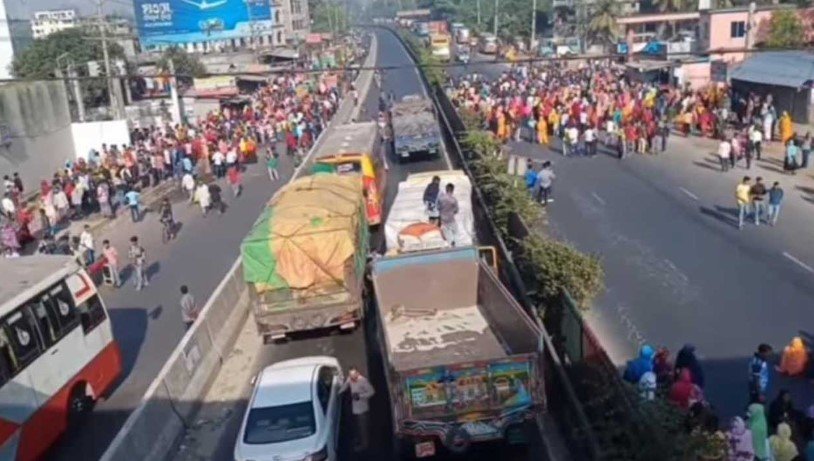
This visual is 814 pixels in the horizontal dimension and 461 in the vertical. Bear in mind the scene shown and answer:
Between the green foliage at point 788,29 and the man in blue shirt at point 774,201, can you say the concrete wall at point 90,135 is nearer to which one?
the man in blue shirt at point 774,201

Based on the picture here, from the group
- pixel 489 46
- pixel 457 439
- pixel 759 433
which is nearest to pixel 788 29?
pixel 759 433

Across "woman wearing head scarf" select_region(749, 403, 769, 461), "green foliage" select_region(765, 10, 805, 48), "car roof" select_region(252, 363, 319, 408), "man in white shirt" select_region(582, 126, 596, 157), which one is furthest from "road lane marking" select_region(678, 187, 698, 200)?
"green foliage" select_region(765, 10, 805, 48)

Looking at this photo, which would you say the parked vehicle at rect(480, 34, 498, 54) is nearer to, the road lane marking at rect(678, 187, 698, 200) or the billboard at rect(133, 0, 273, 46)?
the billboard at rect(133, 0, 273, 46)

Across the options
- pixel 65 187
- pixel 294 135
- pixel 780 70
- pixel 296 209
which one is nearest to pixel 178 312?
pixel 296 209

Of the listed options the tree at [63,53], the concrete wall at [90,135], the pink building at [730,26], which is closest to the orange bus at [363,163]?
the concrete wall at [90,135]

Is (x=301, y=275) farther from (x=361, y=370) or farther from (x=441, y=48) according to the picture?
(x=441, y=48)
